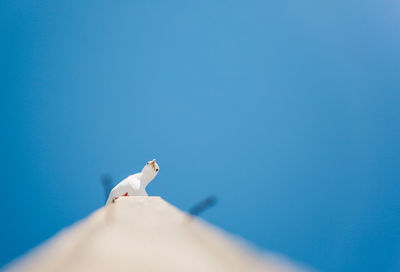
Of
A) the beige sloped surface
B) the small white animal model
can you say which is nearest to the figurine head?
the small white animal model

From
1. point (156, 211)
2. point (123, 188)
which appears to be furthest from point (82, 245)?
point (123, 188)

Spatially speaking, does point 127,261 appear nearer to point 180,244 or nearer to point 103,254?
point 103,254

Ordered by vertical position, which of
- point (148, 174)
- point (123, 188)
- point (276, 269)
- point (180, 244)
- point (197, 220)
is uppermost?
point (148, 174)

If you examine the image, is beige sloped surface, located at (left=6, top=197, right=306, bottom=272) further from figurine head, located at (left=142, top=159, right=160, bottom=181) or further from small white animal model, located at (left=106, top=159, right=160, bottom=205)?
figurine head, located at (left=142, top=159, right=160, bottom=181)

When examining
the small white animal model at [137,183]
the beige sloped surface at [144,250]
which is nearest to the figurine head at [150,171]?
the small white animal model at [137,183]

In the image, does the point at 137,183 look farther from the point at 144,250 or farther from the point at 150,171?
the point at 144,250

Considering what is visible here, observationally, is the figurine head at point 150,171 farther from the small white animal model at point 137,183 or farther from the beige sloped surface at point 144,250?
the beige sloped surface at point 144,250

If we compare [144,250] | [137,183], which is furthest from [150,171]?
[144,250]
